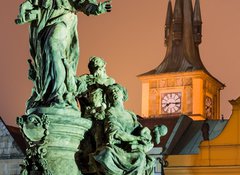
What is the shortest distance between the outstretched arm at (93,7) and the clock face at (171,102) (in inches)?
2798

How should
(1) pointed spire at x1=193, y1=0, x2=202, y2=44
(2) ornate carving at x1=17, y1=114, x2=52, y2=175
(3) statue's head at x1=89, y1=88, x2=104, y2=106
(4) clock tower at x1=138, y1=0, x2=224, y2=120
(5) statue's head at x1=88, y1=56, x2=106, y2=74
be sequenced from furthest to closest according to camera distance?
(1) pointed spire at x1=193, y1=0, x2=202, y2=44 < (4) clock tower at x1=138, y1=0, x2=224, y2=120 < (5) statue's head at x1=88, y1=56, x2=106, y2=74 < (3) statue's head at x1=89, y1=88, x2=104, y2=106 < (2) ornate carving at x1=17, y1=114, x2=52, y2=175

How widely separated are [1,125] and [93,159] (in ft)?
117

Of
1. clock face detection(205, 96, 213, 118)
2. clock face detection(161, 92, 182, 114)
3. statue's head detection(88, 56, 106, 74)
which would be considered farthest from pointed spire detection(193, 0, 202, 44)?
statue's head detection(88, 56, 106, 74)

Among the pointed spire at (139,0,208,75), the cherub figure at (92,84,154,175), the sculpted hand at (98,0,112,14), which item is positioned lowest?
the cherub figure at (92,84,154,175)

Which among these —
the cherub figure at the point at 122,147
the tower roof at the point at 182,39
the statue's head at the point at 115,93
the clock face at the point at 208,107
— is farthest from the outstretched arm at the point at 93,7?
the clock face at the point at 208,107

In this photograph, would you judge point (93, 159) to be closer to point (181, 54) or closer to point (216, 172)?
point (216, 172)

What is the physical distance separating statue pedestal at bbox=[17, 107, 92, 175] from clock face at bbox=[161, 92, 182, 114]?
7155cm

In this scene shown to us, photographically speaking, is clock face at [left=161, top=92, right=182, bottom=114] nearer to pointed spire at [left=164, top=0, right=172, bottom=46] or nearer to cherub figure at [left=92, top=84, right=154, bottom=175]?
pointed spire at [left=164, top=0, right=172, bottom=46]

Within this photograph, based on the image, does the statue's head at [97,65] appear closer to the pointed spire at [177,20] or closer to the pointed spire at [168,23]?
the pointed spire at [177,20]

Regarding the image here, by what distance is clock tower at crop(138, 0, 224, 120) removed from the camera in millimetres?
79375

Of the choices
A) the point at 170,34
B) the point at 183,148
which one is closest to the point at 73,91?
the point at 183,148

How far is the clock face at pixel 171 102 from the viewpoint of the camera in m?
80.9

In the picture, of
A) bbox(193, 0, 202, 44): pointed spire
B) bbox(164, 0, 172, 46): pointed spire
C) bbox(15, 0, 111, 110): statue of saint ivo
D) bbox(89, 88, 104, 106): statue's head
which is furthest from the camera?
bbox(193, 0, 202, 44): pointed spire

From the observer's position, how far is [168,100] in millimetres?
81125
